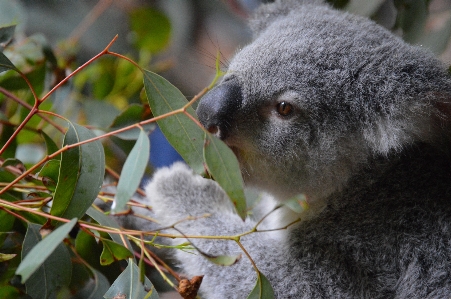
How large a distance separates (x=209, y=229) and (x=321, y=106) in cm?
74

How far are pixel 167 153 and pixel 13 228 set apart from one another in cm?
201

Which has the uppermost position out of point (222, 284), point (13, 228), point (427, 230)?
point (427, 230)

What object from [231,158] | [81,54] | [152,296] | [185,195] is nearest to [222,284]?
[185,195]

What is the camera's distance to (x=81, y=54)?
12.3 feet

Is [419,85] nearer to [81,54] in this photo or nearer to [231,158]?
[231,158]

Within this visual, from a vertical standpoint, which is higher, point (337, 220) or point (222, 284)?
point (337, 220)

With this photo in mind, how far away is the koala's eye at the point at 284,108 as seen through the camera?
1694mm

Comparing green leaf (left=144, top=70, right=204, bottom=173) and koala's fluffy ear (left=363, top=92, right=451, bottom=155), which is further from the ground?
koala's fluffy ear (left=363, top=92, right=451, bottom=155)

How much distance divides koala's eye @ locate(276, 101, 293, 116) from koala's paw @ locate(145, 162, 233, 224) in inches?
26.2

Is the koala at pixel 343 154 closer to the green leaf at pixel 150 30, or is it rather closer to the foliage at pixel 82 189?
the foliage at pixel 82 189

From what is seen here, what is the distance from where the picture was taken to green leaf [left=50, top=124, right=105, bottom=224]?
1.28 m

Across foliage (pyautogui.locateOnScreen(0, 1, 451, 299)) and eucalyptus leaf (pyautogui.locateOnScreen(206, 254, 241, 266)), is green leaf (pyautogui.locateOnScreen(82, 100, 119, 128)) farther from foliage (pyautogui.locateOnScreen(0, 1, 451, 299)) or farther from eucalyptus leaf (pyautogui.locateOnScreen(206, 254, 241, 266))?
eucalyptus leaf (pyautogui.locateOnScreen(206, 254, 241, 266))

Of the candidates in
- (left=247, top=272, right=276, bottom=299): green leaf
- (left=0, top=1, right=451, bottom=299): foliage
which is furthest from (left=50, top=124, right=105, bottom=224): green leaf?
(left=247, top=272, right=276, bottom=299): green leaf

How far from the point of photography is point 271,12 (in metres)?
2.41
